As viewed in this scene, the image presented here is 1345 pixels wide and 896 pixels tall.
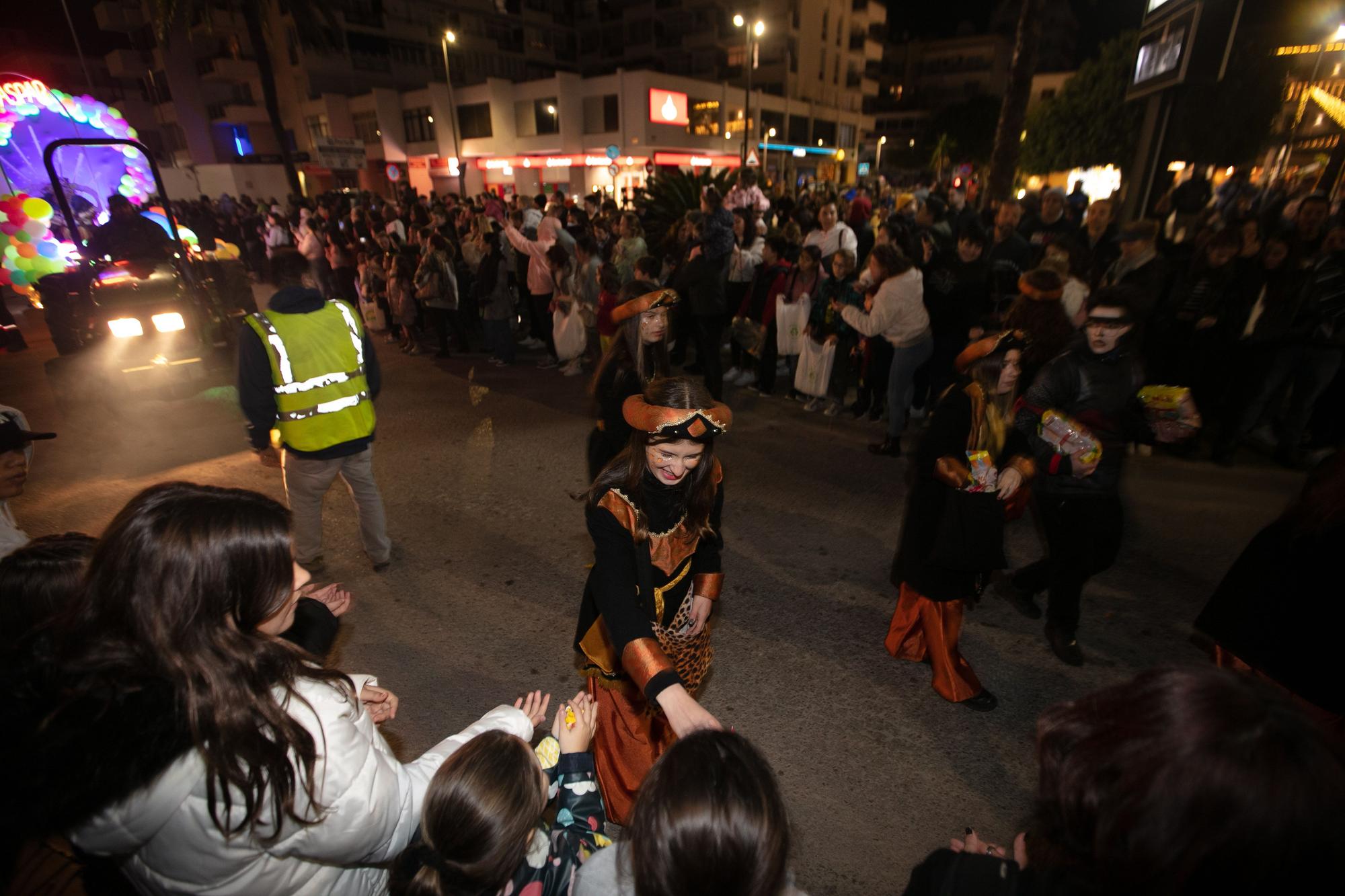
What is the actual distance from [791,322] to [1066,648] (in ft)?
15.6

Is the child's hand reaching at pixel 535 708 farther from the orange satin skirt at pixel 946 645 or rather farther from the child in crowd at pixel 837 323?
the child in crowd at pixel 837 323

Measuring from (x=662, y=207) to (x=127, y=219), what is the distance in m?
8.02

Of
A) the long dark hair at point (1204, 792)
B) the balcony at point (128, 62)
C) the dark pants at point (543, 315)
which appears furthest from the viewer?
the balcony at point (128, 62)

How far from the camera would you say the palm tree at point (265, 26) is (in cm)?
1565

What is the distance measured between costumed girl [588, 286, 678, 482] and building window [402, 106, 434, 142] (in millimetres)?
44189

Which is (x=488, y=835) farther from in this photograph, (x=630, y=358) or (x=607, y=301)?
(x=607, y=301)

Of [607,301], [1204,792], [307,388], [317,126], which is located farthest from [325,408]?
[317,126]

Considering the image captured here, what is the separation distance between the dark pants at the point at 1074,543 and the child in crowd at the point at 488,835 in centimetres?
294

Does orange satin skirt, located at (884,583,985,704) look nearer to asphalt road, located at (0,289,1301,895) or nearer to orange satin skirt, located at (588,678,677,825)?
asphalt road, located at (0,289,1301,895)

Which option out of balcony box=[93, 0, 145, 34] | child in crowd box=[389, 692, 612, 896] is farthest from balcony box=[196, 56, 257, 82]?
child in crowd box=[389, 692, 612, 896]

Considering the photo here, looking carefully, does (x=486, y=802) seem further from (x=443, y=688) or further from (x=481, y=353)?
(x=481, y=353)

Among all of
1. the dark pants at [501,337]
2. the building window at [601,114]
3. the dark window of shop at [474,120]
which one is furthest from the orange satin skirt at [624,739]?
the dark window of shop at [474,120]

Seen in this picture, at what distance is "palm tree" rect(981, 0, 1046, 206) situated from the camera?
10.7 m

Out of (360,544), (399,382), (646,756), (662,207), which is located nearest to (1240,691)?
(646,756)
